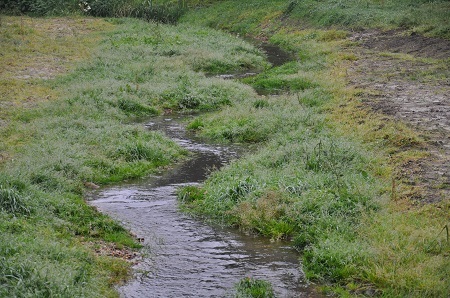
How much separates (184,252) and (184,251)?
4 cm

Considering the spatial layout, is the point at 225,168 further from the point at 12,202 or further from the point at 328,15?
the point at 328,15

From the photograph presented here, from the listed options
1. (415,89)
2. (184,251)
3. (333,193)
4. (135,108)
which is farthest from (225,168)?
(415,89)

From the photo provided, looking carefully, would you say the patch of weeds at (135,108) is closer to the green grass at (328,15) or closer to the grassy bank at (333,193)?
the grassy bank at (333,193)

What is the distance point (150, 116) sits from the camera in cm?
1883

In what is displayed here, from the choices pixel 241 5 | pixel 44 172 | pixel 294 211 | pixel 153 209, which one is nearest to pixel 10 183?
pixel 44 172

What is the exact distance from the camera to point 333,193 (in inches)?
414

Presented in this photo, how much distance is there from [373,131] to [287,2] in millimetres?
31448

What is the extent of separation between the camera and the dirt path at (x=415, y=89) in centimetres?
1148

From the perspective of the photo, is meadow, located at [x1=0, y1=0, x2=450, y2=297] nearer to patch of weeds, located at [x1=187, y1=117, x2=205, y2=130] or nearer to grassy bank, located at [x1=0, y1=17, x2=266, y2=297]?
grassy bank, located at [x1=0, y1=17, x2=266, y2=297]

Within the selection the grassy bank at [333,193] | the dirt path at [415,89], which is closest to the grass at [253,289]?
the grassy bank at [333,193]

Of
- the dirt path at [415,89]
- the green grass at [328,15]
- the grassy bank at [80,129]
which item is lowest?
the grassy bank at [80,129]

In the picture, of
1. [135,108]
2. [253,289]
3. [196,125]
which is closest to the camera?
[253,289]

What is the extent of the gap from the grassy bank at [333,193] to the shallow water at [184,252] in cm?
38

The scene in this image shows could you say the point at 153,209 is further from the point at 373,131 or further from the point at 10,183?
the point at 373,131
